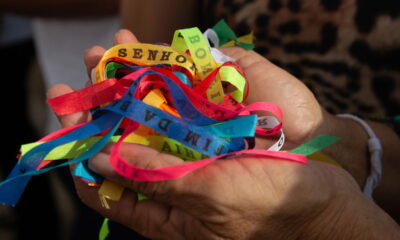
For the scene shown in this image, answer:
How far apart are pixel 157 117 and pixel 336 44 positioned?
2.30 feet

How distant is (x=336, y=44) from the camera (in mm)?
1304

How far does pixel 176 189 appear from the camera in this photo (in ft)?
2.55

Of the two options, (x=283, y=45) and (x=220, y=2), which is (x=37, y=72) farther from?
(x=283, y=45)

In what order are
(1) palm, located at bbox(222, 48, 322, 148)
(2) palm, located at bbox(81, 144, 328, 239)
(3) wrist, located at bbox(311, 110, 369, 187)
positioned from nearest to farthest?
(2) palm, located at bbox(81, 144, 328, 239) < (1) palm, located at bbox(222, 48, 322, 148) < (3) wrist, located at bbox(311, 110, 369, 187)

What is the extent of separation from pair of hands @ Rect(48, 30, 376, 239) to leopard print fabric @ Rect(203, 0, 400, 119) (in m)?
0.41

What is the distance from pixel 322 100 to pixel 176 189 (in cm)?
82

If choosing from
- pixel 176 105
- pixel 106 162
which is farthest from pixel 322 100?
pixel 106 162

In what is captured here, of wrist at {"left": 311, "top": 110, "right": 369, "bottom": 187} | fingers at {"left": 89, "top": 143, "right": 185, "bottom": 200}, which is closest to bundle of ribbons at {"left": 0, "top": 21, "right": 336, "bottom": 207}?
fingers at {"left": 89, "top": 143, "right": 185, "bottom": 200}

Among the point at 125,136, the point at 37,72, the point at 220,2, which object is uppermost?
the point at 220,2

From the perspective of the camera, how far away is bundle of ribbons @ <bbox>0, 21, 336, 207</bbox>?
0.87 metres

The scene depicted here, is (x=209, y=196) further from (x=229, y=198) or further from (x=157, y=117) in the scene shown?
(x=157, y=117)

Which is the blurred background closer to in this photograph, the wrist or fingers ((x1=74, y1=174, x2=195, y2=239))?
the wrist

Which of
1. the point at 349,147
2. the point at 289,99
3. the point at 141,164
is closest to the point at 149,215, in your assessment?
the point at 141,164

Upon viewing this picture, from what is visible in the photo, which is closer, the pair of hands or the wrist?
the pair of hands
